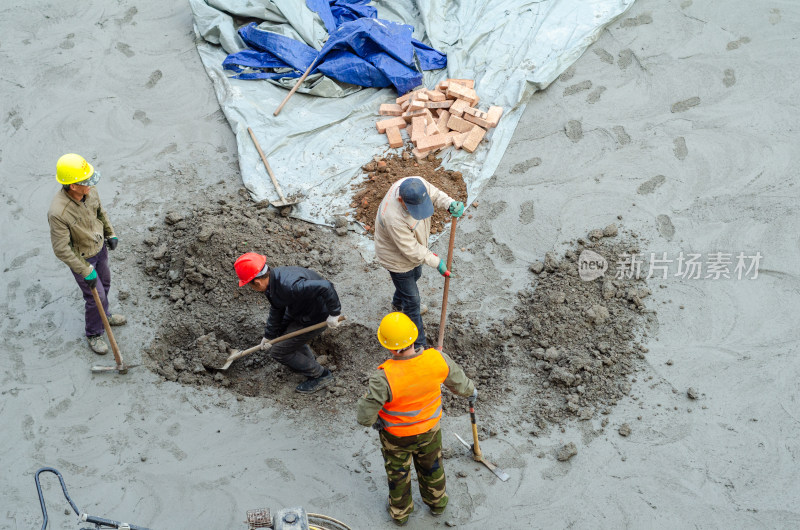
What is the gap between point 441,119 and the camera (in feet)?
22.2

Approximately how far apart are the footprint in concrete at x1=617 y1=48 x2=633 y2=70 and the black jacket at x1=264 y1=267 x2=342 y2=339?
4.52 meters

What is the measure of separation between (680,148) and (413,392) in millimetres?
4201

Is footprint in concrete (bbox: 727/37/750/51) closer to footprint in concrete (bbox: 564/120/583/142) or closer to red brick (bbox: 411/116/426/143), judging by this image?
footprint in concrete (bbox: 564/120/583/142)

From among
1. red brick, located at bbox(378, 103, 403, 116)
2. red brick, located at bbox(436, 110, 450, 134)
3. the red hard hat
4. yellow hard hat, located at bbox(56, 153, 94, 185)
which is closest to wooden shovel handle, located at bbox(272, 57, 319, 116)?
red brick, located at bbox(378, 103, 403, 116)

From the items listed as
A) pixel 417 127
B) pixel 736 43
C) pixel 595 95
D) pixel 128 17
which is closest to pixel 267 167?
pixel 417 127

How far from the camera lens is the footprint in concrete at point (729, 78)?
6.58 metres

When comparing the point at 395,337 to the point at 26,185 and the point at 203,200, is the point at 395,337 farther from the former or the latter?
the point at 26,185

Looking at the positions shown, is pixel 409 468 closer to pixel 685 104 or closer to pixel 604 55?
pixel 685 104

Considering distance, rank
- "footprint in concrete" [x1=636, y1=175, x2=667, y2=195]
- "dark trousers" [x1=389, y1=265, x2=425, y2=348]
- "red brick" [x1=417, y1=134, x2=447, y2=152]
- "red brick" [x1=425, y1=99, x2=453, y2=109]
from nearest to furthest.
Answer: "dark trousers" [x1=389, y1=265, x2=425, y2=348]
"footprint in concrete" [x1=636, y1=175, x2=667, y2=195]
"red brick" [x1=417, y1=134, x2=447, y2=152]
"red brick" [x1=425, y1=99, x2=453, y2=109]

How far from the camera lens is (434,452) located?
3.79 metres

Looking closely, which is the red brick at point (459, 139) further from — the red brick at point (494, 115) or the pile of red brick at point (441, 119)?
the red brick at point (494, 115)

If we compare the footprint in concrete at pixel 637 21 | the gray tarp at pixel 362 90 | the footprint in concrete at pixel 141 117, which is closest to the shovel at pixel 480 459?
the gray tarp at pixel 362 90

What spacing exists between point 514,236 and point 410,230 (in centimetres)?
166

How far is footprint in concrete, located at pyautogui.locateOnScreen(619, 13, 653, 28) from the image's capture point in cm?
723
